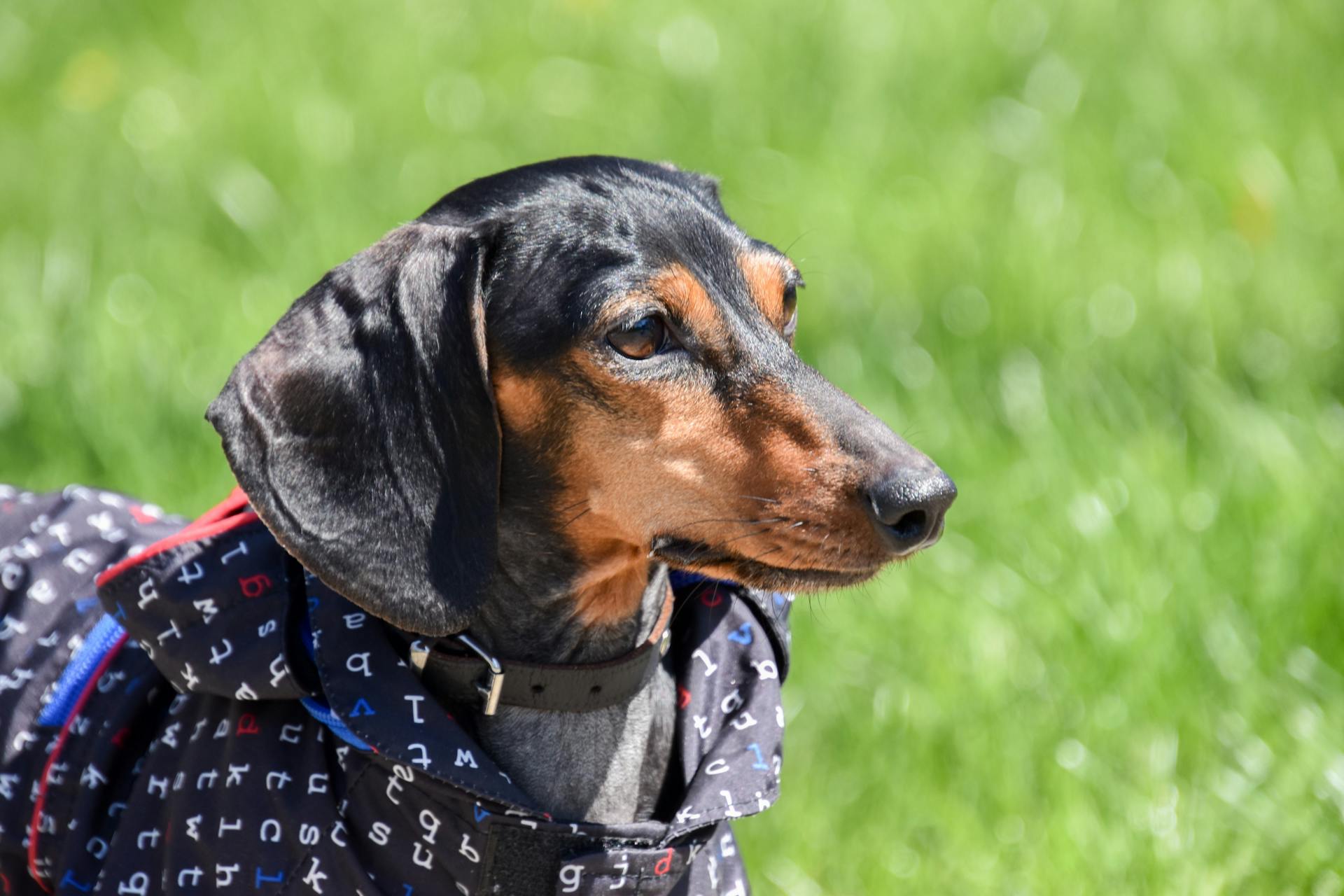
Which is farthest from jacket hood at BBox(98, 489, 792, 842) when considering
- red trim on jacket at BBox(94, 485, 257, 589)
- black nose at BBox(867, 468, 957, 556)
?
black nose at BBox(867, 468, 957, 556)

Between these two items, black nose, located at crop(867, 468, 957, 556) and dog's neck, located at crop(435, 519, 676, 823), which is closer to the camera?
black nose, located at crop(867, 468, 957, 556)

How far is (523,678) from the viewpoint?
2.46 meters

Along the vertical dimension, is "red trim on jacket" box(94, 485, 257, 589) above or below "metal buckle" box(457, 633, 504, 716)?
above

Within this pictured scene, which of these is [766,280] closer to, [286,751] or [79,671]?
[286,751]

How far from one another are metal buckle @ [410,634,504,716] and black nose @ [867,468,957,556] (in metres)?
0.68

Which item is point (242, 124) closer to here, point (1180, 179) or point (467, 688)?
point (1180, 179)

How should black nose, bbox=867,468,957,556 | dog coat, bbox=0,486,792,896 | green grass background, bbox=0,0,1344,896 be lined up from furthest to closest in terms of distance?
green grass background, bbox=0,0,1344,896 < dog coat, bbox=0,486,792,896 < black nose, bbox=867,468,957,556

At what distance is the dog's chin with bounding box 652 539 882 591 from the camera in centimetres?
237

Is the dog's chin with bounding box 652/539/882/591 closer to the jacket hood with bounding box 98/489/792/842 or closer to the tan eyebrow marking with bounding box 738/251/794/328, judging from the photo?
the jacket hood with bounding box 98/489/792/842

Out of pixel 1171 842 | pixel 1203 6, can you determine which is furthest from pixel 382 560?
pixel 1203 6

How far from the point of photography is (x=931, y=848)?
3.36m

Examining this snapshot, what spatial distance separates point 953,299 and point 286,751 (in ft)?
10.5

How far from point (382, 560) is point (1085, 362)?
297 centimetres

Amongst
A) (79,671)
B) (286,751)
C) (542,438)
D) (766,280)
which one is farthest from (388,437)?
(79,671)
